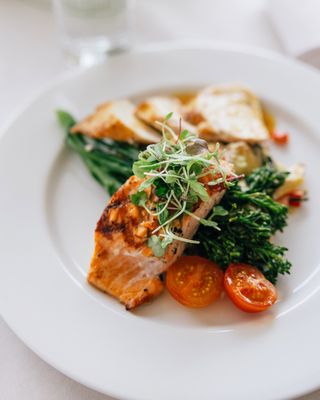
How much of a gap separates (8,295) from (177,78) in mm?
2503

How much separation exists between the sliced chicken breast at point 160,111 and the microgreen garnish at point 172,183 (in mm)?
802

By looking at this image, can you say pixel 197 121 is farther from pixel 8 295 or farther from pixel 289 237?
pixel 8 295

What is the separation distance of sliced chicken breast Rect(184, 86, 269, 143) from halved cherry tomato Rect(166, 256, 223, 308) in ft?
3.90

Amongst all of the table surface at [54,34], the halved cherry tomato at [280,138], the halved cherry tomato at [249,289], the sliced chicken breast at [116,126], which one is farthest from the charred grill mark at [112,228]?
the table surface at [54,34]

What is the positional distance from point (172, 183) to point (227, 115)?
1384mm

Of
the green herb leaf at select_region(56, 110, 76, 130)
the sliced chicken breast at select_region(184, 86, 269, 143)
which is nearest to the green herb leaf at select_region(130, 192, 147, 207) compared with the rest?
the sliced chicken breast at select_region(184, 86, 269, 143)

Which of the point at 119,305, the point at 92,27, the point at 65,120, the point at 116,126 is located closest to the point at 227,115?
the point at 116,126

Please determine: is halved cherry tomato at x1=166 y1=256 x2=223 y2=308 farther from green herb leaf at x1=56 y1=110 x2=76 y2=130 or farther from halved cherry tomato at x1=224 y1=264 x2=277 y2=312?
green herb leaf at x1=56 y1=110 x2=76 y2=130

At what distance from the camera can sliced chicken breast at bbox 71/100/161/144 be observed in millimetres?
4312

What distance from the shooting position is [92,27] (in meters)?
5.09

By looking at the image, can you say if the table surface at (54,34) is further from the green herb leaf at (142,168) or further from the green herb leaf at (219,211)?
the green herb leaf at (219,211)

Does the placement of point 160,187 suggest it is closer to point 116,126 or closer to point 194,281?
point 194,281

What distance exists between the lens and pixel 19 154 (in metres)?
4.27

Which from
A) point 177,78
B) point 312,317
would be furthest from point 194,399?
point 177,78
